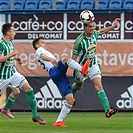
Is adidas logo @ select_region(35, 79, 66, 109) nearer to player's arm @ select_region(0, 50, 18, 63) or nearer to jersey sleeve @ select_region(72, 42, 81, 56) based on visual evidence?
jersey sleeve @ select_region(72, 42, 81, 56)

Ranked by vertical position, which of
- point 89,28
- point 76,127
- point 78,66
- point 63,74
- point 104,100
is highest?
point 89,28

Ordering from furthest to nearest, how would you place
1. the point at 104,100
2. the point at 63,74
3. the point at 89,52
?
the point at 89,52 → the point at 104,100 → the point at 63,74

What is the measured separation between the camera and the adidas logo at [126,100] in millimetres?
18344

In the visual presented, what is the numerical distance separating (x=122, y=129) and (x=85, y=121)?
2478mm

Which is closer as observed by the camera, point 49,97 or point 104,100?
point 104,100

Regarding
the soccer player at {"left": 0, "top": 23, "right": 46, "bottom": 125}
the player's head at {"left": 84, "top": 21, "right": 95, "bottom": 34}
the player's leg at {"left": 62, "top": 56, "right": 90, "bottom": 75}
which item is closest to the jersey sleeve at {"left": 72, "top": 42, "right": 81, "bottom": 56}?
the player's head at {"left": 84, "top": 21, "right": 95, "bottom": 34}

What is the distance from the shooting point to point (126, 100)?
1838 cm

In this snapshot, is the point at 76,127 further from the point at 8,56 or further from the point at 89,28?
the point at 89,28

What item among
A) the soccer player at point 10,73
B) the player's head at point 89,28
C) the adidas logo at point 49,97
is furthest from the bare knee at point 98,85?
the adidas logo at point 49,97

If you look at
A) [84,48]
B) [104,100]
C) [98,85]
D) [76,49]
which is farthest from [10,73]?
[104,100]

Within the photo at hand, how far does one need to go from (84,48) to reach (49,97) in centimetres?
548

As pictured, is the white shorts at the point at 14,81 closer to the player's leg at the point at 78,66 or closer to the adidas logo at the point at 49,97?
the player's leg at the point at 78,66

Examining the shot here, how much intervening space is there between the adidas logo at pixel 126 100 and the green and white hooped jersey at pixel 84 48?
497cm

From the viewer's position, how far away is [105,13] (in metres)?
18.5
